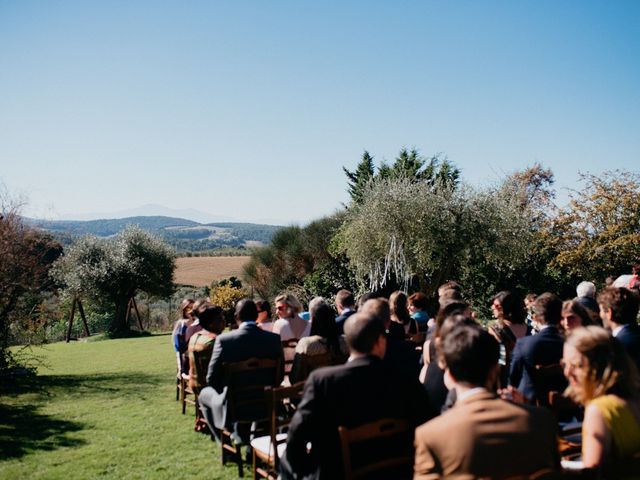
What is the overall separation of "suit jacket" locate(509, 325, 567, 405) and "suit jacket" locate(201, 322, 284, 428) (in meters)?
2.51

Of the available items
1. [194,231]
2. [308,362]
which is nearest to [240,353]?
[308,362]

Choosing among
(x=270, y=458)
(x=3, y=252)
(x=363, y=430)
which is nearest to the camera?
(x=363, y=430)

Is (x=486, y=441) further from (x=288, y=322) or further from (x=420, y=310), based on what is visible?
(x=288, y=322)

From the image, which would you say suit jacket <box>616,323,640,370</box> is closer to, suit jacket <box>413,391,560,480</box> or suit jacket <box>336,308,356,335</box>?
suit jacket <box>413,391,560,480</box>

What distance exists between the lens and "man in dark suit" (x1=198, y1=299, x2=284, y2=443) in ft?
17.5

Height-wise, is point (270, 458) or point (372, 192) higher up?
point (372, 192)

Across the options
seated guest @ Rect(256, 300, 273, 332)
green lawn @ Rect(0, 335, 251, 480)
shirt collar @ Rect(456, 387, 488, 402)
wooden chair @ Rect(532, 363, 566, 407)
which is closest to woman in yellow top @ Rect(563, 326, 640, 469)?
shirt collar @ Rect(456, 387, 488, 402)

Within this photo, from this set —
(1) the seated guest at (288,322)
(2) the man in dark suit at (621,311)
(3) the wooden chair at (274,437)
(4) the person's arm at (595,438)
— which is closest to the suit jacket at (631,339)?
(2) the man in dark suit at (621,311)

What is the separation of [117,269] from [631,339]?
3227cm

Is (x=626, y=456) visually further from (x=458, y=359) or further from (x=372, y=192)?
(x=372, y=192)

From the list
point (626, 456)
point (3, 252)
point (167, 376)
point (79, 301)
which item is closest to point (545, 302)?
point (626, 456)

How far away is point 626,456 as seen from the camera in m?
2.35

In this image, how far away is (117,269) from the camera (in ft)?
106

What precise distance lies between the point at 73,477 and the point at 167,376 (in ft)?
21.8
